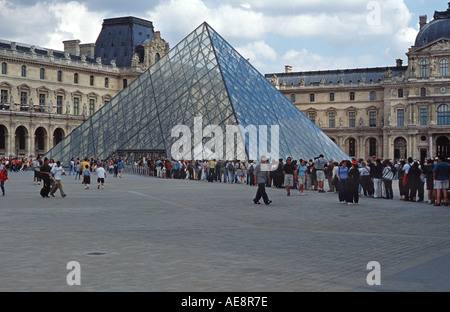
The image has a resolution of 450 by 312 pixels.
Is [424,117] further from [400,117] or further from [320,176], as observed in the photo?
[320,176]

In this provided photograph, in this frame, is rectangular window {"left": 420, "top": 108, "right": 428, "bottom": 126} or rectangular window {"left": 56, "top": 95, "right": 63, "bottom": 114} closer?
rectangular window {"left": 56, "top": 95, "right": 63, "bottom": 114}

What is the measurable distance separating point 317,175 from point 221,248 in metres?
15.0

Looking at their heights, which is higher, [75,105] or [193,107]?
[75,105]

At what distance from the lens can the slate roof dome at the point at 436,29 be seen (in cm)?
7344

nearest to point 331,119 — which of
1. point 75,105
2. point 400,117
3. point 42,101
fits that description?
point 400,117

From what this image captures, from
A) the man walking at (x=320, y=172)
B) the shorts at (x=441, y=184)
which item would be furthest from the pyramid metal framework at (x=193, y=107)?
the shorts at (x=441, y=184)

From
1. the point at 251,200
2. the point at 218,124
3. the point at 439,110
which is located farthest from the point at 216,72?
the point at 439,110

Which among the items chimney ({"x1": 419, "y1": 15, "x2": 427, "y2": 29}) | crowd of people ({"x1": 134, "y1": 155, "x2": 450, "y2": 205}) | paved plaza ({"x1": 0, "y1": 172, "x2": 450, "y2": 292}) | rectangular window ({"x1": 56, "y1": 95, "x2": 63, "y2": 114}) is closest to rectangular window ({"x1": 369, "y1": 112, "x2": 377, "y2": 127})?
chimney ({"x1": 419, "y1": 15, "x2": 427, "y2": 29})

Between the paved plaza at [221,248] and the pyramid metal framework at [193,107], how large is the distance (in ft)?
58.4

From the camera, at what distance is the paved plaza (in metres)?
6.45

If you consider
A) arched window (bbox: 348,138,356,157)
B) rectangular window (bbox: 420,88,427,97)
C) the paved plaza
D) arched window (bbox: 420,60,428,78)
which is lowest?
the paved plaza

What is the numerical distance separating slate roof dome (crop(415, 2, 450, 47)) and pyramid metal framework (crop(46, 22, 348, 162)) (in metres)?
43.5

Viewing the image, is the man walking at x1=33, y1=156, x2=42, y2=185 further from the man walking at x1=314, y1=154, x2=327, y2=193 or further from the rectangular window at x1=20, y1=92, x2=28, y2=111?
the rectangular window at x1=20, y1=92, x2=28, y2=111

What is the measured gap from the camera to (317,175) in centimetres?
2325
